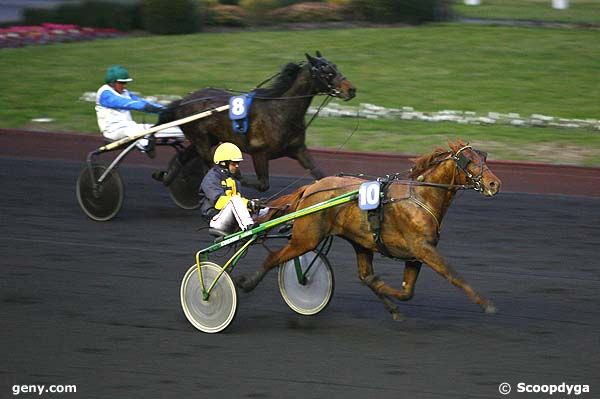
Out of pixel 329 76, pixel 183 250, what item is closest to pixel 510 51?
pixel 329 76

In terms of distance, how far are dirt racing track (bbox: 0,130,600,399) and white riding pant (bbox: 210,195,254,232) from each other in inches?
26.5

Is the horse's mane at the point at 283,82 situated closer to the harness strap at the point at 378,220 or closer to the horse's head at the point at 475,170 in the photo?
the harness strap at the point at 378,220

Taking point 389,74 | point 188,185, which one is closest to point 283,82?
point 188,185

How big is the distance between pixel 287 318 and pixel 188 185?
13.2ft

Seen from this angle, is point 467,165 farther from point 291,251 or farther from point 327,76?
point 327,76

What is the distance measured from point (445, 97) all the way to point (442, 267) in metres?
10.9

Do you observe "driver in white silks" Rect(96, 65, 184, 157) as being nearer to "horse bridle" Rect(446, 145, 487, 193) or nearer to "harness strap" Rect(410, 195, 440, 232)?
"harness strap" Rect(410, 195, 440, 232)

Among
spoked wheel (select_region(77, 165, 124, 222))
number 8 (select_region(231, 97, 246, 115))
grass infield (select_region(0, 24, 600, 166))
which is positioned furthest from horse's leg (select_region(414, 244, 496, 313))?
grass infield (select_region(0, 24, 600, 166))

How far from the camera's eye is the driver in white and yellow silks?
7.58 metres

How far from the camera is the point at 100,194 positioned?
36.3 feet

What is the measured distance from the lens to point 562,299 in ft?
27.2

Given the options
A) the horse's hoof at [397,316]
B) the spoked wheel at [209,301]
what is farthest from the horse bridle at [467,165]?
the spoked wheel at [209,301]

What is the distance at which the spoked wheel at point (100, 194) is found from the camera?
1101 cm

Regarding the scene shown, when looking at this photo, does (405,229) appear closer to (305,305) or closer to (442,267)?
(442,267)
